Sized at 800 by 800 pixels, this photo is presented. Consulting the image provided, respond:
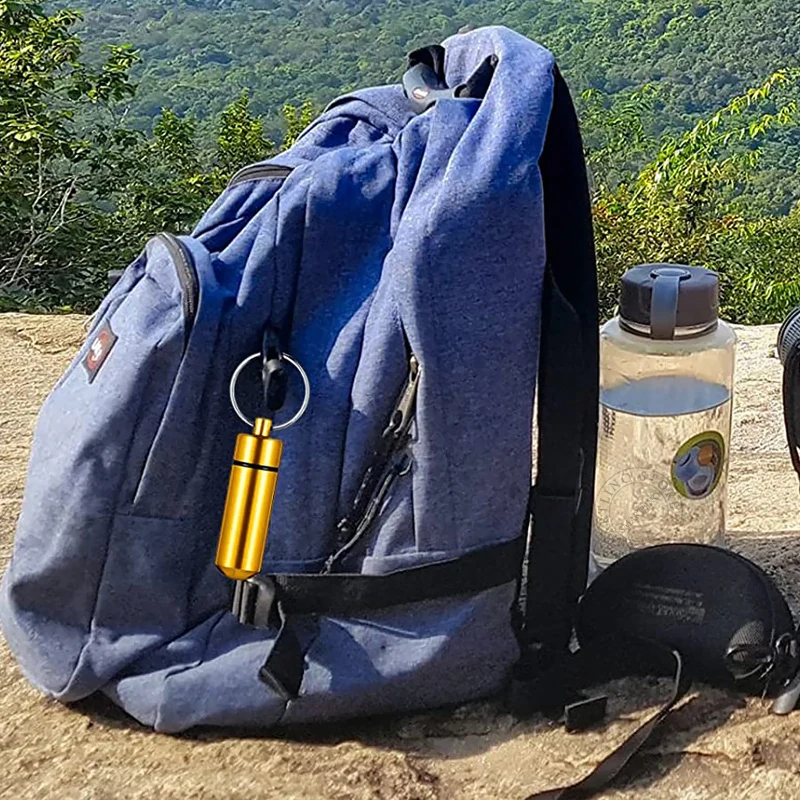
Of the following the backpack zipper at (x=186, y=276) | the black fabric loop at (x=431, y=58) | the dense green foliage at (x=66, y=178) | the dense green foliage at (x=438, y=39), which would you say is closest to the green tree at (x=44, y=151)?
the dense green foliage at (x=66, y=178)

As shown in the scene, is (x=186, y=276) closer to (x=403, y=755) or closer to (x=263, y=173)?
(x=263, y=173)

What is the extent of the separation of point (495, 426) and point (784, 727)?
1.33ft

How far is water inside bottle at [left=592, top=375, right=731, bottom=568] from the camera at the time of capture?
1399 millimetres

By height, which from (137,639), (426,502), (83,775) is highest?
(426,502)

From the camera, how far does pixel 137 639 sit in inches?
48.8

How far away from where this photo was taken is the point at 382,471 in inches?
47.7

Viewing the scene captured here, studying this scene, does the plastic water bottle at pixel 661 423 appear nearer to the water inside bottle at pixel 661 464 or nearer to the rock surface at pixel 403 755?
the water inside bottle at pixel 661 464

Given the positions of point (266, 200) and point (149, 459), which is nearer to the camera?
point (149, 459)

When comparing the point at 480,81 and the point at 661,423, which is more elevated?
the point at 480,81

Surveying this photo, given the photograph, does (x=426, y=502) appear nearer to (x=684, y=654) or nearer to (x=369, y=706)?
(x=369, y=706)

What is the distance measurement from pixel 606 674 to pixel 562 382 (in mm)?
319

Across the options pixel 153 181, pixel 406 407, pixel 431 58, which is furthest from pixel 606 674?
pixel 153 181

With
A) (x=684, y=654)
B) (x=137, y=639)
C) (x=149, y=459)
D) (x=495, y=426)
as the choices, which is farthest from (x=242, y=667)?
(x=684, y=654)

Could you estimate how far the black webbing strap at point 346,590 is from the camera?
3.93ft
